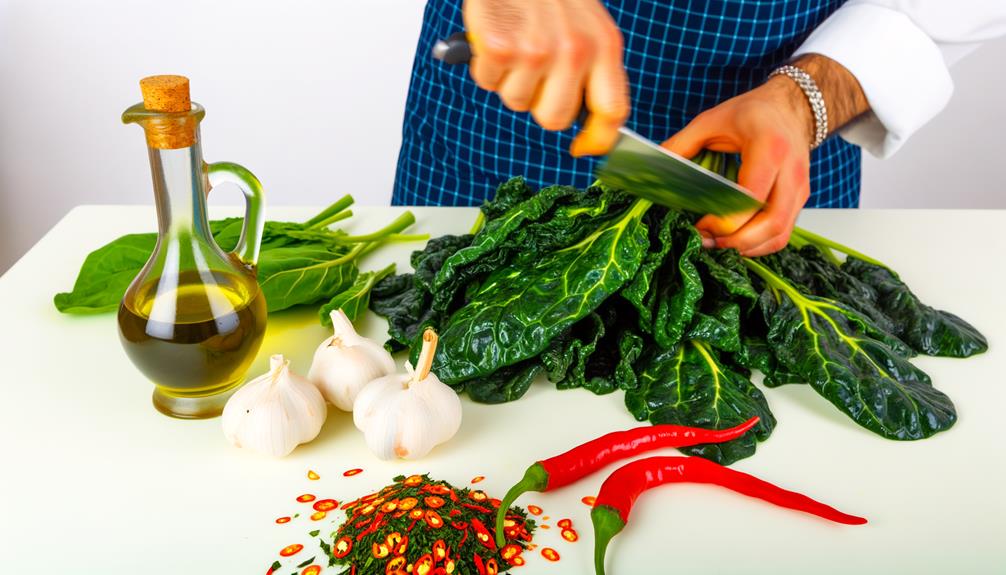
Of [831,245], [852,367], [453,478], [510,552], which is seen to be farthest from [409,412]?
[831,245]

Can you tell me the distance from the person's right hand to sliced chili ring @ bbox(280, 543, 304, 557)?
0.50m

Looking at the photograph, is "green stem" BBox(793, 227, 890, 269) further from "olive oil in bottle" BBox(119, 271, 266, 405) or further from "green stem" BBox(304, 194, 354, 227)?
"olive oil in bottle" BBox(119, 271, 266, 405)

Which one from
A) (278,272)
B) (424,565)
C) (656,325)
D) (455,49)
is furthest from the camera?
(278,272)

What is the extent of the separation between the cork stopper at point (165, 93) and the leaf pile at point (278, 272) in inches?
13.1

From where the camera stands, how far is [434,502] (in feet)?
2.86

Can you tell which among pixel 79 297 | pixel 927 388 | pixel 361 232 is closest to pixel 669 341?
pixel 927 388

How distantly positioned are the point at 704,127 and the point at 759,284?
248mm

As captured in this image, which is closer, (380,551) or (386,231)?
(380,551)

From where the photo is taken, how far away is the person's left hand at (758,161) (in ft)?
4.18

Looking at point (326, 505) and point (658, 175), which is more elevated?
point (658, 175)

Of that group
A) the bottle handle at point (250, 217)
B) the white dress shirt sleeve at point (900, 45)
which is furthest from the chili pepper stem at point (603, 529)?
the white dress shirt sleeve at point (900, 45)

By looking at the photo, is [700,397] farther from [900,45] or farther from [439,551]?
[900,45]

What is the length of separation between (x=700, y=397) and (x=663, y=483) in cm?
15

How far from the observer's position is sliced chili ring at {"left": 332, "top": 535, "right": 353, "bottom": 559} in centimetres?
84
